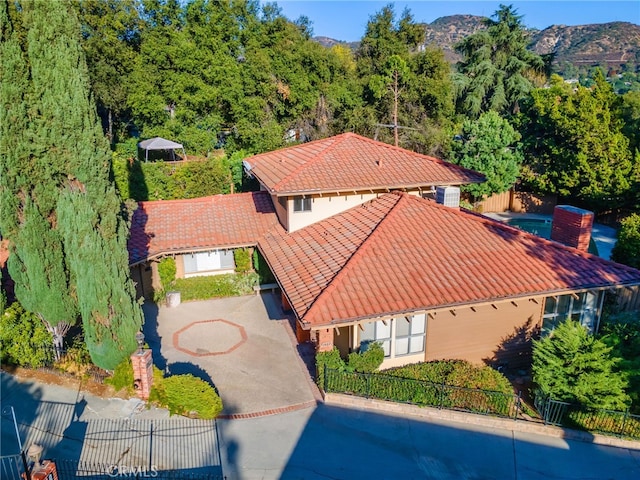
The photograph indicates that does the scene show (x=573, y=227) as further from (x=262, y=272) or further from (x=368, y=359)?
(x=262, y=272)

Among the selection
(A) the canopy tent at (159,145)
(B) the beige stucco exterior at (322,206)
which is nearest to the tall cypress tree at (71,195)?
(B) the beige stucco exterior at (322,206)

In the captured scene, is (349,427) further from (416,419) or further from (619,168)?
(619,168)

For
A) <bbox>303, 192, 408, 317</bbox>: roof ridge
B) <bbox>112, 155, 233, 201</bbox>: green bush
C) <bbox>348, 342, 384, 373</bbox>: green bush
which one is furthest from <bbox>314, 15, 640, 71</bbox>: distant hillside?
<bbox>348, 342, 384, 373</bbox>: green bush

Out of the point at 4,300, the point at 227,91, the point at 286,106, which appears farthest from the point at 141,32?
the point at 4,300

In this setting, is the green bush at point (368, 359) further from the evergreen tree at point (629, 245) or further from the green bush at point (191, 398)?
the evergreen tree at point (629, 245)

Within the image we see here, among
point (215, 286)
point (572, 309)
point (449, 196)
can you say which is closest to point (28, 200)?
point (215, 286)

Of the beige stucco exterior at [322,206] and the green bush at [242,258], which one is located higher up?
the beige stucco exterior at [322,206]
